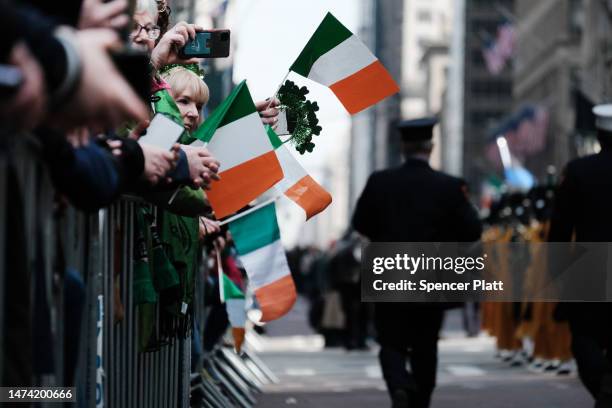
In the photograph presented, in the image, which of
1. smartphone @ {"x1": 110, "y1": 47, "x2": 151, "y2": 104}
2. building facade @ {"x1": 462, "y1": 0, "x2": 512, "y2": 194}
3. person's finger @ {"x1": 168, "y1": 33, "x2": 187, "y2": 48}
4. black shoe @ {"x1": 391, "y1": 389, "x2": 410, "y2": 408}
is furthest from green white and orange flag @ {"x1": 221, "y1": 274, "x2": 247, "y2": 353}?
building facade @ {"x1": 462, "y1": 0, "x2": 512, "y2": 194}

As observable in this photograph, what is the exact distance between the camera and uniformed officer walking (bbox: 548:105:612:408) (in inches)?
345

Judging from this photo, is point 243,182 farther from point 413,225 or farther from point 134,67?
point 134,67

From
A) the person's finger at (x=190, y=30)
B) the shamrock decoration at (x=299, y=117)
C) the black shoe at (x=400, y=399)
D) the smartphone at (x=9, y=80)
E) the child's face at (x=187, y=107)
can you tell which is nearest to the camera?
the smartphone at (x=9, y=80)

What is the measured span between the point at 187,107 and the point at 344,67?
4.89 ft

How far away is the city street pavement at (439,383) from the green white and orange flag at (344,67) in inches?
141

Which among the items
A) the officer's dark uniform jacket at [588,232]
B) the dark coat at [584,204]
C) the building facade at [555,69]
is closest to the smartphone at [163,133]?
the officer's dark uniform jacket at [588,232]

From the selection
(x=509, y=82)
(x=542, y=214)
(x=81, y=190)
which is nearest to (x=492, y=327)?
(x=542, y=214)

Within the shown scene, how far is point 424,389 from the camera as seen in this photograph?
10016 millimetres

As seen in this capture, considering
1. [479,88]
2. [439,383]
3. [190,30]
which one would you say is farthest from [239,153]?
[479,88]

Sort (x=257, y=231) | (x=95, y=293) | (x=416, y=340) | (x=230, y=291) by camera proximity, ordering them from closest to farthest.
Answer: (x=95, y=293)
(x=257, y=231)
(x=416, y=340)
(x=230, y=291)

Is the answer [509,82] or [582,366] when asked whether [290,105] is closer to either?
[582,366]

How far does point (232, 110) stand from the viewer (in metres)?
8.11

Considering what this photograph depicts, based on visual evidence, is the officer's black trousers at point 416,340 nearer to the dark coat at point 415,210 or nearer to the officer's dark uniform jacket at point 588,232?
the dark coat at point 415,210

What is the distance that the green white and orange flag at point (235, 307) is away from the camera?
10414 mm
